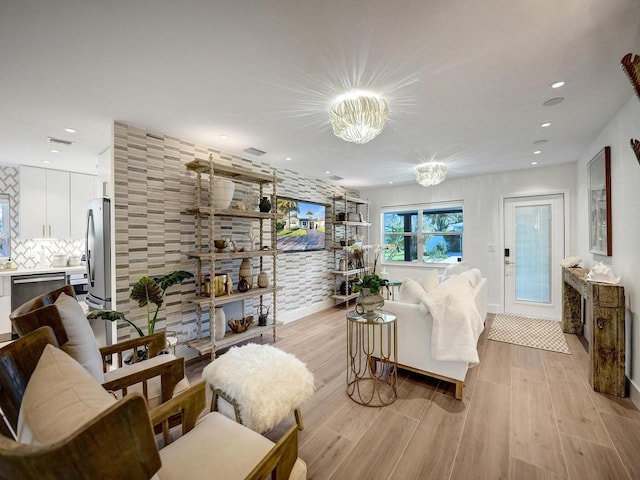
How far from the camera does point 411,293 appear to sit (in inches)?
106

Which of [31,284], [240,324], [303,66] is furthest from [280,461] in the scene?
[31,284]

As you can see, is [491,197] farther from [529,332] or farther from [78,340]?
[78,340]

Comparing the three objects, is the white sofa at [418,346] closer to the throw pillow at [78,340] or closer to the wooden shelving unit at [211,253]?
the wooden shelving unit at [211,253]

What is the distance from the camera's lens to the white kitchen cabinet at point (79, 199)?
4500 millimetres

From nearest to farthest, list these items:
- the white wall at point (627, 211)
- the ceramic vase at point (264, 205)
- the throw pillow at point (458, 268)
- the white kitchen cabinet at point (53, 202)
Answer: the white wall at point (627, 211) → the ceramic vase at point (264, 205) → the white kitchen cabinet at point (53, 202) → the throw pillow at point (458, 268)

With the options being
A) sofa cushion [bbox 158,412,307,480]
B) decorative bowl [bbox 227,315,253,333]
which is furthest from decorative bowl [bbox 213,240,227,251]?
sofa cushion [bbox 158,412,307,480]

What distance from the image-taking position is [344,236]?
5957 millimetres

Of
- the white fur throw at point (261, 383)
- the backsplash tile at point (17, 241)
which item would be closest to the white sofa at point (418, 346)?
the white fur throw at point (261, 383)

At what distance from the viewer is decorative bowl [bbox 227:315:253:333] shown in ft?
11.3

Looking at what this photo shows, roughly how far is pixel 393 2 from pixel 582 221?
430 centimetres

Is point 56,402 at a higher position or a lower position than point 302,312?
higher

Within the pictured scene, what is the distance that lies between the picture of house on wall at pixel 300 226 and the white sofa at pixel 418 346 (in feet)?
7.51

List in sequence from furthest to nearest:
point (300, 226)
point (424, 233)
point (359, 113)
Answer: point (424, 233)
point (300, 226)
point (359, 113)

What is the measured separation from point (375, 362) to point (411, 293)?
846mm
